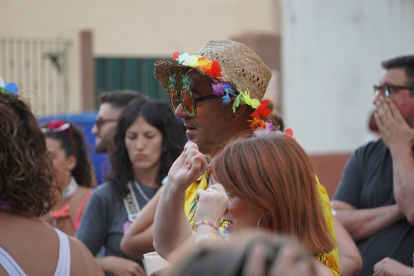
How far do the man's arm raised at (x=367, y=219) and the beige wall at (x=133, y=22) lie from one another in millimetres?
6956

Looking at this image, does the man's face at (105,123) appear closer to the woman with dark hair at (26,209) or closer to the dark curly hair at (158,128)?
the dark curly hair at (158,128)

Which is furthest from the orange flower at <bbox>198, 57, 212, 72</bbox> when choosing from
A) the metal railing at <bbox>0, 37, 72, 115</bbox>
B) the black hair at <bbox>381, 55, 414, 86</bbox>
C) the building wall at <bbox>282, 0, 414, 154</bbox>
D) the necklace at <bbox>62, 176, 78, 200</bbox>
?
the metal railing at <bbox>0, 37, 72, 115</bbox>

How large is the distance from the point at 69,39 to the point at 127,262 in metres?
7.83

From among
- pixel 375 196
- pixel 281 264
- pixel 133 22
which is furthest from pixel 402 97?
pixel 133 22

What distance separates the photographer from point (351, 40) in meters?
7.52

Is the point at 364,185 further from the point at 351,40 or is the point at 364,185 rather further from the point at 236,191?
the point at 351,40

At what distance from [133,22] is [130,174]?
7316 millimetres

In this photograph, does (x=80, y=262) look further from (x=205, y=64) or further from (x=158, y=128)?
(x=158, y=128)

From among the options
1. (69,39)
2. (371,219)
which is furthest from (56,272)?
(69,39)

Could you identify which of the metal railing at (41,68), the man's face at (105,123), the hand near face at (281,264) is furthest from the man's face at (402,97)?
the metal railing at (41,68)

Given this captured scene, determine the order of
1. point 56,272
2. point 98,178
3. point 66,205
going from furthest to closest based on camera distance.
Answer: point 98,178, point 66,205, point 56,272

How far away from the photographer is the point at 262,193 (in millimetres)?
1950

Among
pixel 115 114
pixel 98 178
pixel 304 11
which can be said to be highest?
pixel 304 11

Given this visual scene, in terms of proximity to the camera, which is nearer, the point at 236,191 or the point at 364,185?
the point at 236,191
